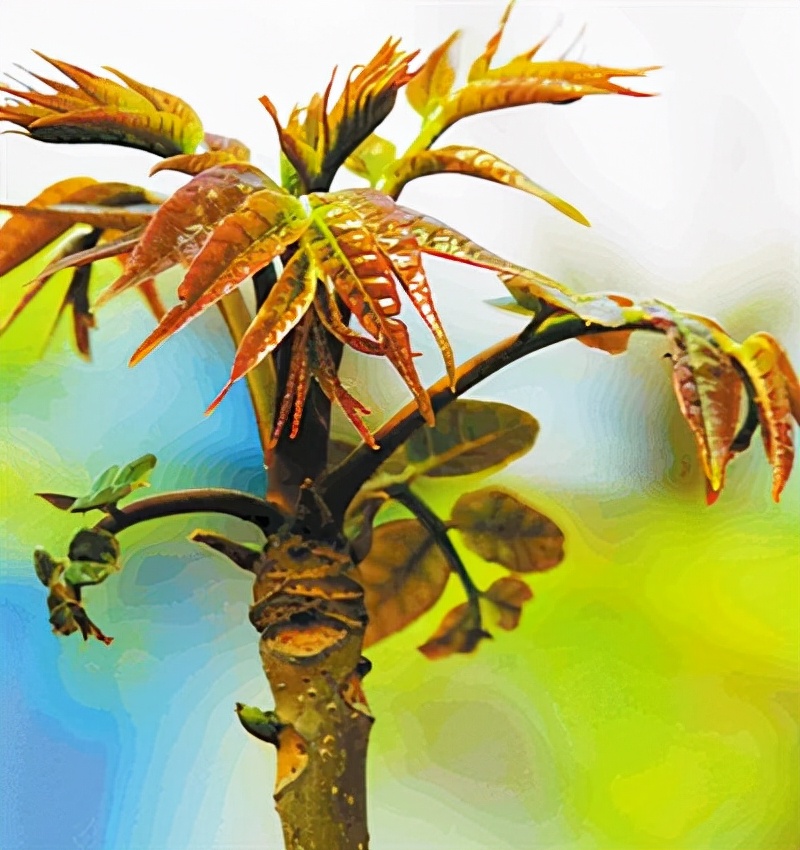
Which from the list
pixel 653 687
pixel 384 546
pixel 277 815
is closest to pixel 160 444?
pixel 384 546

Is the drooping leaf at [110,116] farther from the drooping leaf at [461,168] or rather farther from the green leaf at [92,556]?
the green leaf at [92,556]

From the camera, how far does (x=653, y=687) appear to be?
837 millimetres

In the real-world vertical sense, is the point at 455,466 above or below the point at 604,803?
above

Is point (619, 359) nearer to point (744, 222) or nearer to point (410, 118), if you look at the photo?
point (744, 222)

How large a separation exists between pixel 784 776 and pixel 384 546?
1.43 feet

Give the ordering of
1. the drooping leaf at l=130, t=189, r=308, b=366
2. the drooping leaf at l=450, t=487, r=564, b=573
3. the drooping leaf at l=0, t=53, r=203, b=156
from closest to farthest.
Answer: the drooping leaf at l=130, t=189, r=308, b=366
the drooping leaf at l=0, t=53, r=203, b=156
the drooping leaf at l=450, t=487, r=564, b=573

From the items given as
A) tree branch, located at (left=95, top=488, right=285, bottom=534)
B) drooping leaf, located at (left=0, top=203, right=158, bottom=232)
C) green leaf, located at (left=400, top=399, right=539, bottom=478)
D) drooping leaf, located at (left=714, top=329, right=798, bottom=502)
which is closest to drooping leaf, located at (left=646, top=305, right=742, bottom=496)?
drooping leaf, located at (left=714, top=329, right=798, bottom=502)

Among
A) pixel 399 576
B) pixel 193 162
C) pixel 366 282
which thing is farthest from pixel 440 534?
pixel 193 162

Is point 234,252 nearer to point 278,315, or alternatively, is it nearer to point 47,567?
point 278,315

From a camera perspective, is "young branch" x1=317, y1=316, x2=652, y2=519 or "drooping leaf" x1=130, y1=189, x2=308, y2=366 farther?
"young branch" x1=317, y1=316, x2=652, y2=519

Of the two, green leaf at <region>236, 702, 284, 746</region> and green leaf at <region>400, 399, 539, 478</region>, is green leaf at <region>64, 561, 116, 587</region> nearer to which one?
green leaf at <region>236, 702, 284, 746</region>

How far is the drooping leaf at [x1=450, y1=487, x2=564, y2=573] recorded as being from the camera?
2.78ft

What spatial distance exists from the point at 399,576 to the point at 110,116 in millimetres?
478

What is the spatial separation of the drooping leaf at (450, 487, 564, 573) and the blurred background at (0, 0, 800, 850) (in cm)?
2
